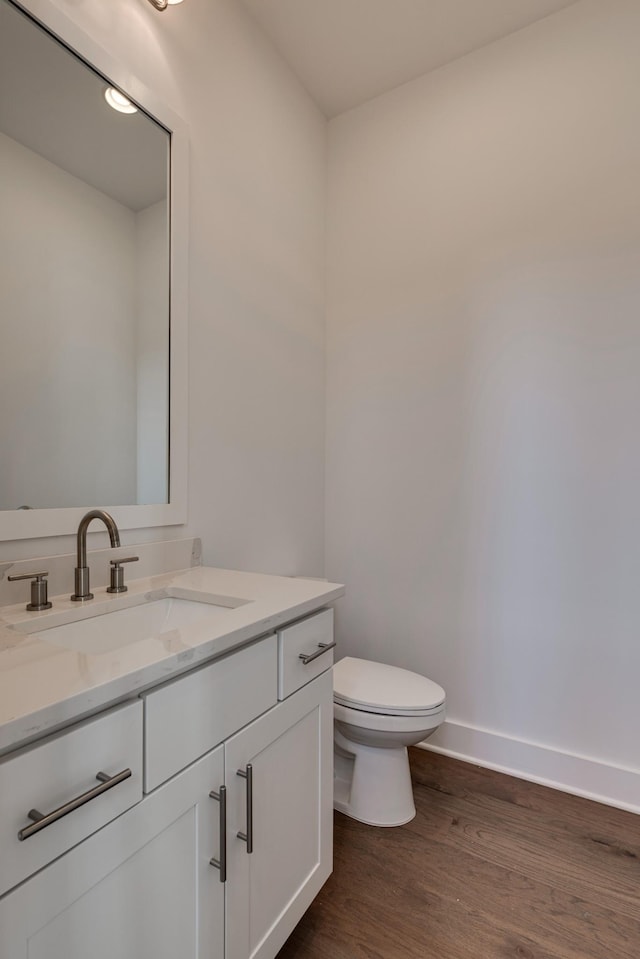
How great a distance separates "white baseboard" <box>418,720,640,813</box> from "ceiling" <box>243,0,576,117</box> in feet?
9.09

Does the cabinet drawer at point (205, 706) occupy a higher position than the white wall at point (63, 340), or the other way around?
the white wall at point (63, 340)

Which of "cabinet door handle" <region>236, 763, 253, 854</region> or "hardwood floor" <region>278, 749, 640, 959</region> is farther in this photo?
"hardwood floor" <region>278, 749, 640, 959</region>

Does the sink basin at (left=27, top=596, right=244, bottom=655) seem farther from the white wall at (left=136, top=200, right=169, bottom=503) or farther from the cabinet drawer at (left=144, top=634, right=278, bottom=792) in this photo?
the white wall at (left=136, top=200, right=169, bottom=503)

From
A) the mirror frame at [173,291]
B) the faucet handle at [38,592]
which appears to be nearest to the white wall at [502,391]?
the mirror frame at [173,291]

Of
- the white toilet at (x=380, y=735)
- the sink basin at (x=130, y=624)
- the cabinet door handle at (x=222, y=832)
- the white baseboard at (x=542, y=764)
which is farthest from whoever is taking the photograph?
the white baseboard at (x=542, y=764)

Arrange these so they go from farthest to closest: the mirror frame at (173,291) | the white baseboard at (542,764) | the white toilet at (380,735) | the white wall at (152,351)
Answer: the white baseboard at (542,764) < the white toilet at (380,735) < the white wall at (152,351) < the mirror frame at (173,291)

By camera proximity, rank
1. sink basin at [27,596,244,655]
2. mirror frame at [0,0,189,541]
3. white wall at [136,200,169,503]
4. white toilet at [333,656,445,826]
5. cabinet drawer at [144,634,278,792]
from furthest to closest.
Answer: white toilet at [333,656,445,826]
white wall at [136,200,169,503]
mirror frame at [0,0,189,541]
sink basin at [27,596,244,655]
cabinet drawer at [144,634,278,792]

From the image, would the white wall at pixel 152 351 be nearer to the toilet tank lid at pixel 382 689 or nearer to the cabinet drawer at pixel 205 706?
the cabinet drawer at pixel 205 706

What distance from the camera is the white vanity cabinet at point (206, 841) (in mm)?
579

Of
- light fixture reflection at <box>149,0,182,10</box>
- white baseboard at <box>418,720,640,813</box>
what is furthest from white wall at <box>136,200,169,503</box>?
white baseboard at <box>418,720,640,813</box>

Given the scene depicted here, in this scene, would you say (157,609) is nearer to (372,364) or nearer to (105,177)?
(105,177)

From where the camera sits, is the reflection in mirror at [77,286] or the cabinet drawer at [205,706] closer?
the cabinet drawer at [205,706]

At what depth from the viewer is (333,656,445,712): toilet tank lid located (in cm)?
146

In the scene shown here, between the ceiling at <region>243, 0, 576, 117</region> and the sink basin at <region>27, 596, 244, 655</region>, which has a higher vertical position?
the ceiling at <region>243, 0, 576, 117</region>
